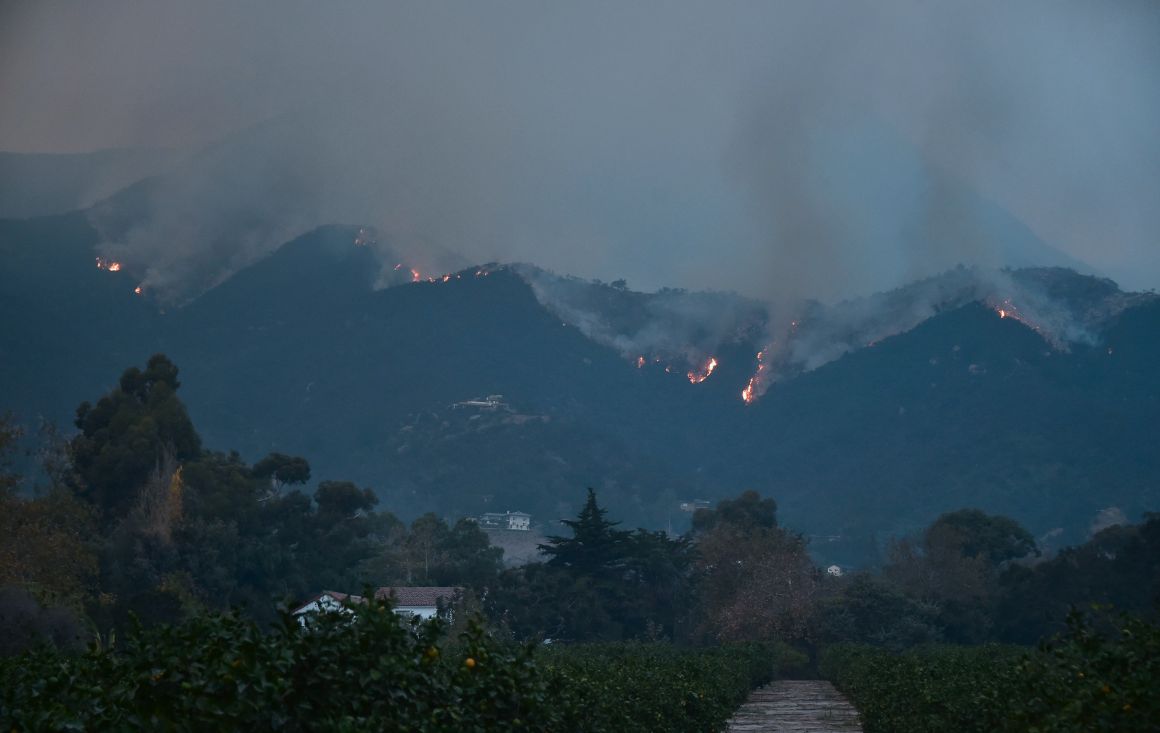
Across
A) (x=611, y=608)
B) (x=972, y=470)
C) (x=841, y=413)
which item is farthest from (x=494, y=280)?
(x=611, y=608)

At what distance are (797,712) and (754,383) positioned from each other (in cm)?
14305

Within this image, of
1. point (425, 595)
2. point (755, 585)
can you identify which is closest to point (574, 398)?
point (425, 595)

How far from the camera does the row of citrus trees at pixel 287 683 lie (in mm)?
4723

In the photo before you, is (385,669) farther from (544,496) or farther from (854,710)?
(544,496)

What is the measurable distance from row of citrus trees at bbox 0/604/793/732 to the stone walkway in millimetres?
13060

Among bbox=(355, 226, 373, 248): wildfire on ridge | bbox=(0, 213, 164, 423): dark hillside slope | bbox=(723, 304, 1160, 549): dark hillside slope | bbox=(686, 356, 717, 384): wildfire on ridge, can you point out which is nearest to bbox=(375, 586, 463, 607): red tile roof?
bbox=(723, 304, 1160, 549): dark hillside slope

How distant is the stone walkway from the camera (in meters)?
21.8

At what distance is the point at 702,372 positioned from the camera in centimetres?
17500

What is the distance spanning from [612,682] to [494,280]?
167640 mm

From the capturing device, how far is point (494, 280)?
179 meters

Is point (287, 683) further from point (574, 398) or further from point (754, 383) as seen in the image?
point (754, 383)

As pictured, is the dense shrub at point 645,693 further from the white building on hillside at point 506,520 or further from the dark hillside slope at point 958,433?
the dark hillside slope at point 958,433

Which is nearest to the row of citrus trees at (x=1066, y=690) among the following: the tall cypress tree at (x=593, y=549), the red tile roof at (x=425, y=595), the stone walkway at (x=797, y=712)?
the stone walkway at (x=797, y=712)

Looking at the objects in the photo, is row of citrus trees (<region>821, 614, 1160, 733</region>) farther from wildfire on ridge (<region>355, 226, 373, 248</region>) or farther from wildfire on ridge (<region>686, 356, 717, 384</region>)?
wildfire on ridge (<region>355, 226, 373, 248</region>)
